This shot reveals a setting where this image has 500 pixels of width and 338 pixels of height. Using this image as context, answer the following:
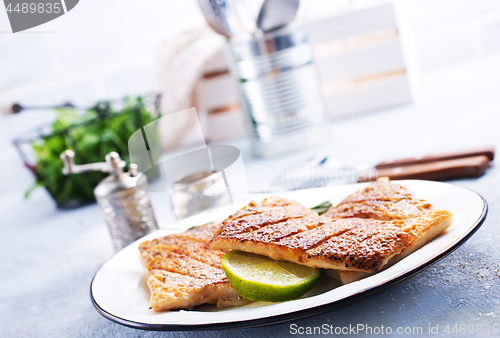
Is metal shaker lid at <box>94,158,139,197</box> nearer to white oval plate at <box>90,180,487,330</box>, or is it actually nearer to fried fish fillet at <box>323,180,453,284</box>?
white oval plate at <box>90,180,487,330</box>

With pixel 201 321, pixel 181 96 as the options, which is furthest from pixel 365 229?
pixel 181 96

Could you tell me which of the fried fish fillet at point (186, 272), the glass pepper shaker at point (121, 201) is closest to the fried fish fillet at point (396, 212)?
the fried fish fillet at point (186, 272)

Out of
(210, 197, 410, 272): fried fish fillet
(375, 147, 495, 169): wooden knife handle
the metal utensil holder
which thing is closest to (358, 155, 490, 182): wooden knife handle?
(375, 147, 495, 169): wooden knife handle

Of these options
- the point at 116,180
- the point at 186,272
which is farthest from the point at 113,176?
the point at 186,272

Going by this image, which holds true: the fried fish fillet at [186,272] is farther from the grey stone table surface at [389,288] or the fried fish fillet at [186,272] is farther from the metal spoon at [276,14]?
the metal spoon at [276,14]

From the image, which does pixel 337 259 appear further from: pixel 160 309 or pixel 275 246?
pixel 160 309

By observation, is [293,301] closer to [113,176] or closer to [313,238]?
[313,238]
